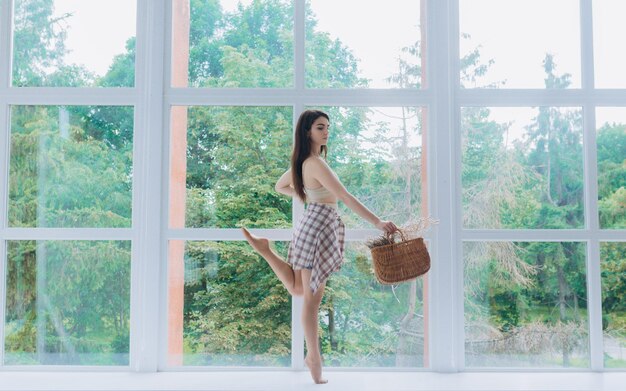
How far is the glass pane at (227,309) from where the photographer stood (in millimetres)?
3006

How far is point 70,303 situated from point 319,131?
1742 millimetres

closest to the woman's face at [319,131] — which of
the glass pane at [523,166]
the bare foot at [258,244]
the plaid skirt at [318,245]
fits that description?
the plaid skirt at [318,245]

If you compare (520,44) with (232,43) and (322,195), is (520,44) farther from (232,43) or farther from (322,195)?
(232,43)

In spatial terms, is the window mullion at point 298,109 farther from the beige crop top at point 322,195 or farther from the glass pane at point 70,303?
the glass pane at point 70,303

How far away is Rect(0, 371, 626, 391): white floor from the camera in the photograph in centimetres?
260

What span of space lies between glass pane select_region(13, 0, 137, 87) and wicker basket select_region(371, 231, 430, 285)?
1.80 metres

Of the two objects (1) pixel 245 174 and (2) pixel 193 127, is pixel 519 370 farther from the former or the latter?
(2) pixel 193 127

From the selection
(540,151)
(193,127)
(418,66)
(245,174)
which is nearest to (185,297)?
(245,174)

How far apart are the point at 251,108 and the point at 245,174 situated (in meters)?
0.39

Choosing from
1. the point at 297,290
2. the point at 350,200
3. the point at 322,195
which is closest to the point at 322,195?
the point at 322,195

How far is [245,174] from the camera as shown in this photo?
3066 millimetres

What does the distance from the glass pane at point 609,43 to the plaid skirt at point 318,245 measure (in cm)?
181

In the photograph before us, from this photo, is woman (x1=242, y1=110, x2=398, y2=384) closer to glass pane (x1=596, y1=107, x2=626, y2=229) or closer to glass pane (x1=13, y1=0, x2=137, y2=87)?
glass pane (x1=13, y1=0, x2=137, y2=87)

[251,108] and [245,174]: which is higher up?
[251,108]
